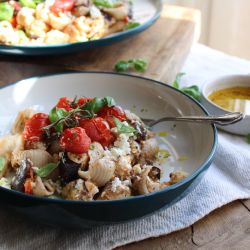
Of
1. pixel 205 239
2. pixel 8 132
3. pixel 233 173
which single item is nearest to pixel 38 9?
pixel 8 132

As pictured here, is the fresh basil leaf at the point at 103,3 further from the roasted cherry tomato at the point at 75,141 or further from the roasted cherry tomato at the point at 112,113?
the roasted cherry tomato at the point at 75,141

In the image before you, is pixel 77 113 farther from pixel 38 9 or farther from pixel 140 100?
pixel 38 9

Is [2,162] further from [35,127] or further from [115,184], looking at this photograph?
[115,184]

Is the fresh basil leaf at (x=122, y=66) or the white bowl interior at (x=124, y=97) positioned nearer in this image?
the white bowl interior at (x=124, y=97)

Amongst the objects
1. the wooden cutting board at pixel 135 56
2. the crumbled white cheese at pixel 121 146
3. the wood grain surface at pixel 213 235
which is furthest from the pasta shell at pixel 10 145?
the wooden cutting board at pixel 135 56

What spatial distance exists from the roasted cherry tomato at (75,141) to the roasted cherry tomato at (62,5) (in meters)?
0.84

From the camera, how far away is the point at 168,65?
1.68 m

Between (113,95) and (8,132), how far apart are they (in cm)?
32

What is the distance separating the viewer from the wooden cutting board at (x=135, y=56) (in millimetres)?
1647

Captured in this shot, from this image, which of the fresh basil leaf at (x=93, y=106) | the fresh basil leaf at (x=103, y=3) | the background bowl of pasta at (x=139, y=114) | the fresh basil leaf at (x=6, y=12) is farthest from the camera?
the fresh basil leaf at (x=103, y=3)

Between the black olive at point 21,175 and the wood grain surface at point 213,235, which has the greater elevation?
the black olive at point 21,175

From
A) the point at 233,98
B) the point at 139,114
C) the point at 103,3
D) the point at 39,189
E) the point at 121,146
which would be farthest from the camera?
the point at 103,3

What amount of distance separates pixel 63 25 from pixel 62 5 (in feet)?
0.34

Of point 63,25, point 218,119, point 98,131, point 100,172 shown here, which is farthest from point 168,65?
point 100,172
